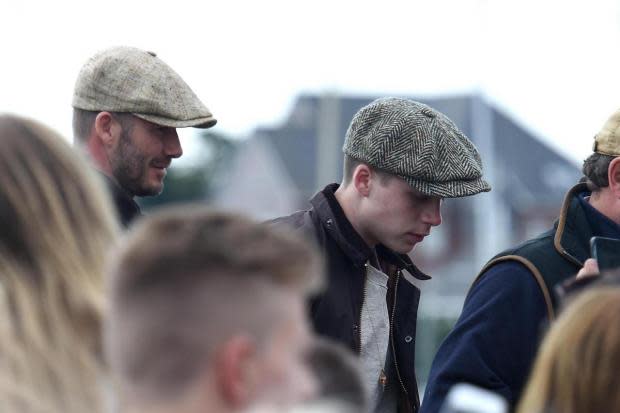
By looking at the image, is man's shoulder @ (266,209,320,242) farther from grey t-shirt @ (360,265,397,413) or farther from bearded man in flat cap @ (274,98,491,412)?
grey t-shirt @ (360,265,397,413)

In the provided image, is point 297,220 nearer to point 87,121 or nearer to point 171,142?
point 171,142

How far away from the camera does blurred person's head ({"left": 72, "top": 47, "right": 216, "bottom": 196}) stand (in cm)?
422

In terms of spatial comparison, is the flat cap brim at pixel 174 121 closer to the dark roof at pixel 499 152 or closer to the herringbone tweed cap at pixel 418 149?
the herringbone tweed cap at pixel 418 149

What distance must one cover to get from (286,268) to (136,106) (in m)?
2.40

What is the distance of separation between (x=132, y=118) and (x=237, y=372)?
2493 mm

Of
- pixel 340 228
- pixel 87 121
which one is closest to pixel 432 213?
pixel 340 228

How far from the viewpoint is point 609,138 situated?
15.3 feet

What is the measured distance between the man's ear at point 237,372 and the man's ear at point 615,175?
291 centimetres

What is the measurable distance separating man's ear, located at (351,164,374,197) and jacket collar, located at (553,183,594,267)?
68 cm

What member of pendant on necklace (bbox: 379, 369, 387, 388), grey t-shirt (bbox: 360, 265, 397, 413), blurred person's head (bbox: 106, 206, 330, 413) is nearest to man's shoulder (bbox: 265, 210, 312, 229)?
grey t-shirt (bbox: 360, 265, 397, 413)

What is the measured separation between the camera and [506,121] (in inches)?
2356

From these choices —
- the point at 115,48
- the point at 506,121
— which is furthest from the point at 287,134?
the point at 115,48

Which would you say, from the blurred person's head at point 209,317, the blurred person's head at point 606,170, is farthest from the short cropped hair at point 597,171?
the blurred person's head at point 209,317

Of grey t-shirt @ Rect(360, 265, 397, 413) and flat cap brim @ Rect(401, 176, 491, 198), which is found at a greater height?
flat cap brim @ Rect(401, 176, 491, 198)
